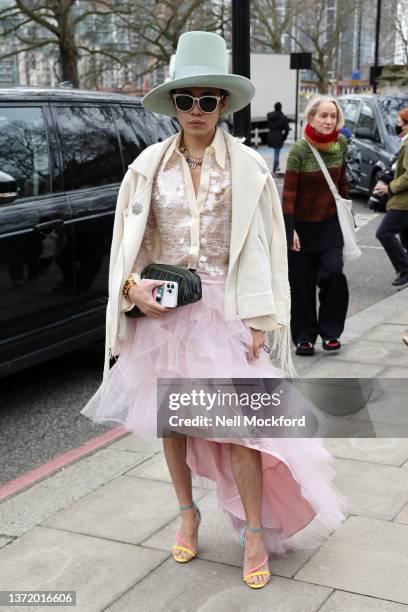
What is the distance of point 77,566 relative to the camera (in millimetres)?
3287

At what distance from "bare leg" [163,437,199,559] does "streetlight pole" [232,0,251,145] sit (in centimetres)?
350

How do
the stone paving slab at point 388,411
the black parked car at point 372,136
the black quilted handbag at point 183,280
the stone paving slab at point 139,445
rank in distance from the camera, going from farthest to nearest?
the black parked car at point 372,136
the stone paving slab at point 388,411
the stone paving slab at point 139,445
the black quilted handbag at point 183,280

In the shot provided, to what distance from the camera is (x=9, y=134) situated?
17.6 ft

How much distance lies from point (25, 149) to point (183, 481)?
115 inches

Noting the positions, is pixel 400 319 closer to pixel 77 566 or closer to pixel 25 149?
pixel 25 149

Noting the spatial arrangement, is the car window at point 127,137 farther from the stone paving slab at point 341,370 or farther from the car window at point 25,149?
the stone paving slab at point 341,370

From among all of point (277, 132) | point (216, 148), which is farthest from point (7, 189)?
point (277, 132)

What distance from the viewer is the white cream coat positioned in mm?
3051

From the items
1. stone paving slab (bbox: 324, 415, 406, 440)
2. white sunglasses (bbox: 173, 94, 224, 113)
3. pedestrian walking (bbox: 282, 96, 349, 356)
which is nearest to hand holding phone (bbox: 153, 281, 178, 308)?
white sunglasses (bbox: 173, 94, 224, 113)

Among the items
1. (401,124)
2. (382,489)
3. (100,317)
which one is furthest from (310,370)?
(401,124)

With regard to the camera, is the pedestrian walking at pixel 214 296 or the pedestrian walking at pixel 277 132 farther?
the pedestrian walking at pixel 277 132

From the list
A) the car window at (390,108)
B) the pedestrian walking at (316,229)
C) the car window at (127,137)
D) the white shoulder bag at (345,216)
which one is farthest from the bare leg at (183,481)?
the car window at (390,108)

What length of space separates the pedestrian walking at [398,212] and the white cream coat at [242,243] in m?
5.32

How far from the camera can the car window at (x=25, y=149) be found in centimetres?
534
